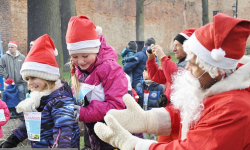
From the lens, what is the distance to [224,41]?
1.42m

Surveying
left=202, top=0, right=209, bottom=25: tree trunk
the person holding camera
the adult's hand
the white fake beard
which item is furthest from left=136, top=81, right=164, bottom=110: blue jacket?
left=202, top=0, right=209, bottom=25: tree trunk

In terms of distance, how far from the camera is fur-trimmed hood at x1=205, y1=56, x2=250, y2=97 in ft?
4.67

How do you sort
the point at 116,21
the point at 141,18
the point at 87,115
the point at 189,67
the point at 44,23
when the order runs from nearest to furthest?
the point at 189,67 < the point at 87,115 < the point at 44,23 < the point at 141,18 < the point at 116,21

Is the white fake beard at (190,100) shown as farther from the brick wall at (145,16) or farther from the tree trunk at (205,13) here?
the brick wall at (145,16)

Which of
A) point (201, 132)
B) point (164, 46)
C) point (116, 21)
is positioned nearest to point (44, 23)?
point (201, 132)

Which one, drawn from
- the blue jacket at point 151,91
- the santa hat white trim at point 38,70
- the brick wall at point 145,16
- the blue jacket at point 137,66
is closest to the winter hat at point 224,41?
the santa hat white trim at point 38,70

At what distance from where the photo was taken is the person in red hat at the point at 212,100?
130 centimetres

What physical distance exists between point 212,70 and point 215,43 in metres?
0.16

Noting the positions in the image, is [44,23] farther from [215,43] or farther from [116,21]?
[116,21]

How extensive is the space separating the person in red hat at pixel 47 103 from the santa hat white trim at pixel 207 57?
1097mm

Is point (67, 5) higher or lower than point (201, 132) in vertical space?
higher

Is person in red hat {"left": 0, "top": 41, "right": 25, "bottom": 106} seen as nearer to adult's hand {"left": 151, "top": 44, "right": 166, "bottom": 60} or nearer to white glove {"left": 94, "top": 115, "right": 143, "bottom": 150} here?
adult's hand {"left": 151, "top": 44, "right": 166, "bottom": 60}

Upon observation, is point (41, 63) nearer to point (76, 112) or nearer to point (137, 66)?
point (76, 112)

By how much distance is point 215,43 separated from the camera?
1425 millimetres
